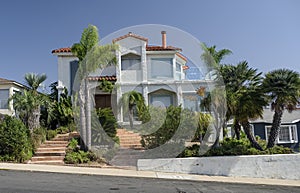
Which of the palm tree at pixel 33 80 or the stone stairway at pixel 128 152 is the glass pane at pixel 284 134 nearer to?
the stone stairway at pixel 128 152

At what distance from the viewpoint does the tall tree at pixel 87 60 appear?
14492mm

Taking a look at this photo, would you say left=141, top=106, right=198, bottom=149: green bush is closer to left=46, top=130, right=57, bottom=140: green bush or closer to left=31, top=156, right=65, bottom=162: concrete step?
left=31, top=156, right=65, bottom=162: concrete step

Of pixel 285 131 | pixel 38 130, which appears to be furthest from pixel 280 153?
pixel 38 130

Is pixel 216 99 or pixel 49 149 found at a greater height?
pixel 216 99

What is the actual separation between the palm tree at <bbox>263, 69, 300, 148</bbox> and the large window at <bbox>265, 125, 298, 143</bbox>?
7.94m

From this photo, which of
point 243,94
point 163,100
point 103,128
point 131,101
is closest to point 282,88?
point 243,94

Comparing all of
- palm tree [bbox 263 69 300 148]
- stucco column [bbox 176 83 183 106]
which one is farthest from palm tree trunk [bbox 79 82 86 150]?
palm tree [bbox 263 69 300 148]

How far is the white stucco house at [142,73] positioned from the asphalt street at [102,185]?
1143cm

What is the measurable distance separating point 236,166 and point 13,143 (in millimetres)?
10334

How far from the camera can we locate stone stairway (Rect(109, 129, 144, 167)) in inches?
550

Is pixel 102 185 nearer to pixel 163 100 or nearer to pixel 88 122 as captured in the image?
pixel 88 122

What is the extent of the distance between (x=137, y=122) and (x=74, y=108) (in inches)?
172

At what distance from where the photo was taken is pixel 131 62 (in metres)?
22.8

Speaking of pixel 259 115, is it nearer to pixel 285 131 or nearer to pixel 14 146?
pixel 285 131
